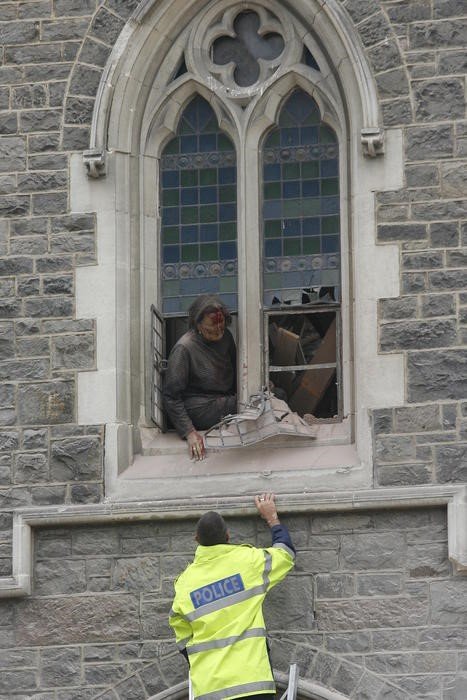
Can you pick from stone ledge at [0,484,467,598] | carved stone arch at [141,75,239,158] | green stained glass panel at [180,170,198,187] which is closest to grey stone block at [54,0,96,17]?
carved stone arch at [141,75,239,158]

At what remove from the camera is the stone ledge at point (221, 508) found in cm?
1320

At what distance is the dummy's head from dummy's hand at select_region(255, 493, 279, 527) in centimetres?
123

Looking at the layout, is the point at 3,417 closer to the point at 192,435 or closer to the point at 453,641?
the point at 192,435

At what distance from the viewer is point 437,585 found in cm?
1316

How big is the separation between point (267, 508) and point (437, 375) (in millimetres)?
1265

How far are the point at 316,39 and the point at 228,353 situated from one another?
204 centimetres

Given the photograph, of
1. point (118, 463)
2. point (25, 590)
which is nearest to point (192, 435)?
point (118, 463)

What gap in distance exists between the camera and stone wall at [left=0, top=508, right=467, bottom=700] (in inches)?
516

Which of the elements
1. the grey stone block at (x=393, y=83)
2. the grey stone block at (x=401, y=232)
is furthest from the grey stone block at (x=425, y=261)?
the grey stone block at (x=393, y=83)

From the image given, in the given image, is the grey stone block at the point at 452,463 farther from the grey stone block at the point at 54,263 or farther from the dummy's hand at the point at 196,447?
the grey stone block at the point at 54,263

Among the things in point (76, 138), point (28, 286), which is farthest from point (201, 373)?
point (76, 138)

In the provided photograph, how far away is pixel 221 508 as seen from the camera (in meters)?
13.5

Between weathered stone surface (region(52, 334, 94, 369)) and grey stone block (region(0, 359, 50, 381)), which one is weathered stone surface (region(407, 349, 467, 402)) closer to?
weathered stone surface (region(52, 334, 94, 369))

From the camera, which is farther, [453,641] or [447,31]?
[447,31]
